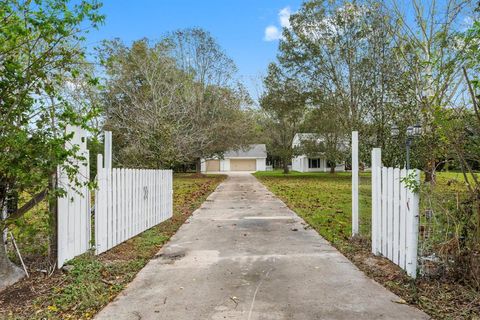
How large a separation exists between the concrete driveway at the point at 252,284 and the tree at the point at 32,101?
5.31 ft

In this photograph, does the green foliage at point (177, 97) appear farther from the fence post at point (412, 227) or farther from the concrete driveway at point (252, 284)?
the fence post at point (412, 227)

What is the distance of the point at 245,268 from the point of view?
485 cm

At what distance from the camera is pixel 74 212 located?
4.89 m

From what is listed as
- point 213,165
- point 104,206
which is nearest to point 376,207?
point 104,206

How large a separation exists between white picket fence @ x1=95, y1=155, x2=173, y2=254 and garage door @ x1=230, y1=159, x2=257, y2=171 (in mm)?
47313

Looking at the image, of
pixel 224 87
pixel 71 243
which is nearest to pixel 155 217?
pixel 71 243

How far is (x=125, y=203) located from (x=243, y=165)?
5020 centimetres

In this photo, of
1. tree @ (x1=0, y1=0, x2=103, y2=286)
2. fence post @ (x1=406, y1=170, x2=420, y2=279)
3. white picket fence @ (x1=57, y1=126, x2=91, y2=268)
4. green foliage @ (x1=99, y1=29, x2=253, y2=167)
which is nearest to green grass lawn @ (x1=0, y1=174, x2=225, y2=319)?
white picket fence @ (x1=57, y1=126, x2=91, y2=268)

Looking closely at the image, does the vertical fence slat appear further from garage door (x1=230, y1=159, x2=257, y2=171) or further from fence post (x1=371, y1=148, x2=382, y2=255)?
garage door (x1=230, y1=159, x2=257, y2=171)

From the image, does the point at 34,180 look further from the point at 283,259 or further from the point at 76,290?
the point at 283,259

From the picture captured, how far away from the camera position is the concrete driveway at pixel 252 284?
135 inches

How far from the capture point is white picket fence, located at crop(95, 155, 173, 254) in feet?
17.9

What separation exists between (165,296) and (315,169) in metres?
45.0

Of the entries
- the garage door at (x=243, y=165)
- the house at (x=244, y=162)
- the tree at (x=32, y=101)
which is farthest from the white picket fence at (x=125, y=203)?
the garage door at (x=243, y=165)
